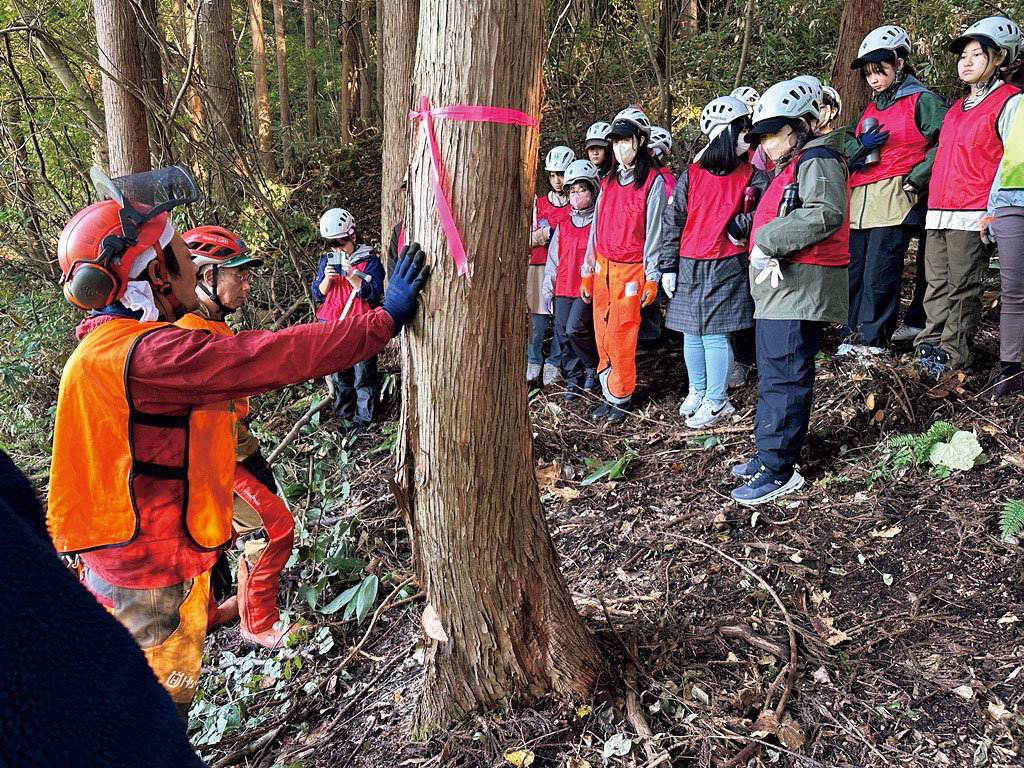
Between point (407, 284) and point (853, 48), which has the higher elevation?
point (853, 48)

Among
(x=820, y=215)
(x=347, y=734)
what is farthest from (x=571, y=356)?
(x=347, y=734)

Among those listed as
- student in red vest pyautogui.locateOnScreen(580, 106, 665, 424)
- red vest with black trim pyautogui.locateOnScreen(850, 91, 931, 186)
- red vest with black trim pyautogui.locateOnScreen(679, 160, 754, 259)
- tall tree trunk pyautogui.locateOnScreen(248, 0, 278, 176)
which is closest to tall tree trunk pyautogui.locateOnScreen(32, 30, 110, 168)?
tall tree trunk pyautogui.locateOnScreen(248, 0, 278, 176)

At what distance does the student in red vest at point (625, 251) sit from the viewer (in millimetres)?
5586

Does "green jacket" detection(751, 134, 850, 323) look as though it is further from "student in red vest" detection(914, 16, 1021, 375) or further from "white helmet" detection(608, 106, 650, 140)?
"white helmet" detection(608, 106, 650, 140)

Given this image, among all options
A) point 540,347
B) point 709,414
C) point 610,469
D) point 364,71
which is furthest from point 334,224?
point 364,71

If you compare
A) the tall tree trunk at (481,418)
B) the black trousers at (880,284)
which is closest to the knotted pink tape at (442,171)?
the tall tree trunk at (481,418)

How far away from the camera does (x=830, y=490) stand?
13.5 feet

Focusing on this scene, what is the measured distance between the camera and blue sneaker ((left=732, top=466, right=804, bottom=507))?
412cm

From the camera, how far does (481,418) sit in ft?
7.84

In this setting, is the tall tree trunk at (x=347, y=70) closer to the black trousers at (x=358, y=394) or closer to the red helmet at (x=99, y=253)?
the black trousers at (x=358, y=394)

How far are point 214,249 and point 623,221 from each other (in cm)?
319

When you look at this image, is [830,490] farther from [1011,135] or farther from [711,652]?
[1011,135]

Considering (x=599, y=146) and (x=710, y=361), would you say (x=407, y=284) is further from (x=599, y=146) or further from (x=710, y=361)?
(x=599, y=146)

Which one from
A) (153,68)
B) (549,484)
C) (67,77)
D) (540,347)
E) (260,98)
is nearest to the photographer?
(549,484)
